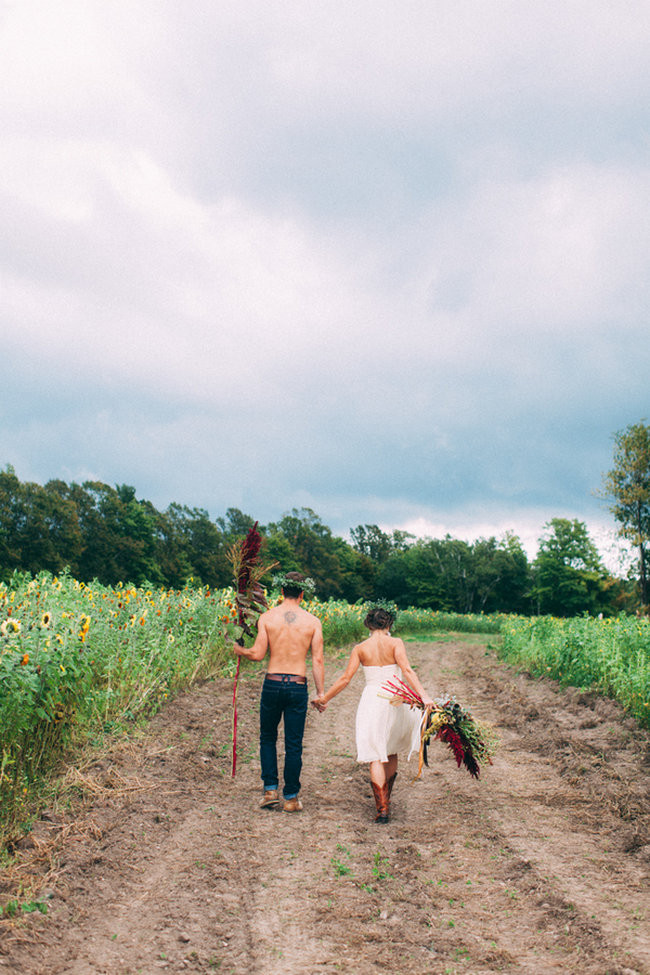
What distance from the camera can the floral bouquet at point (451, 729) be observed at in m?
5.94

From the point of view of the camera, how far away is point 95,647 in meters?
6.68

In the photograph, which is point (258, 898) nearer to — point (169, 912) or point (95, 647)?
point (169, 912)

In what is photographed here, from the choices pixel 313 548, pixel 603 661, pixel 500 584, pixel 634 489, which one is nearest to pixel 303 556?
pixel 313 548

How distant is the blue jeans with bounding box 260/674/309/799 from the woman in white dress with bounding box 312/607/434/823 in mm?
211

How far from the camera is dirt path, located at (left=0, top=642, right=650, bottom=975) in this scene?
12.0ft

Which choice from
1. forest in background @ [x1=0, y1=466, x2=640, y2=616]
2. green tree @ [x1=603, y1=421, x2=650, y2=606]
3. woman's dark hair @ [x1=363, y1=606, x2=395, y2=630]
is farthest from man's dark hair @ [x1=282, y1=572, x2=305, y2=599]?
green tree @ [x1=603, y1=421, x2=650, y2=606]

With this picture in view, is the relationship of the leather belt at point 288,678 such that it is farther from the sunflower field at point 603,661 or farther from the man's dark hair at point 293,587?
the sunflower field at point 603,661

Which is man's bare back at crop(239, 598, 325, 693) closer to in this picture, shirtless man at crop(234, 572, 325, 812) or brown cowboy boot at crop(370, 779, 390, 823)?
shirtless man at crop(234, 572, 325, 812)

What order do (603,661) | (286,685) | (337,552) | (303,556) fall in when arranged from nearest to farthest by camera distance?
(286,685), (603,661), (303,556), (337,552)

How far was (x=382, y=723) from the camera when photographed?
629 cm

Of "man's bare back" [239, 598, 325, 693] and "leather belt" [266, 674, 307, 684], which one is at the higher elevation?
"man's bare back" [239, 598, 325, 693]

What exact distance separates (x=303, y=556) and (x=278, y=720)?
261ft

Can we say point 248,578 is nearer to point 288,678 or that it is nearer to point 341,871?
point 288,678

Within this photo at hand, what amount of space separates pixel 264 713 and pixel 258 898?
2.19 meters
